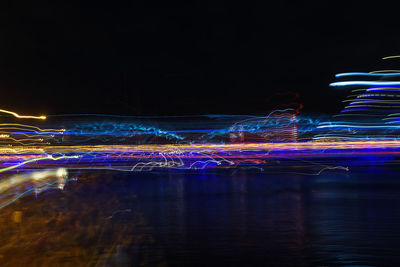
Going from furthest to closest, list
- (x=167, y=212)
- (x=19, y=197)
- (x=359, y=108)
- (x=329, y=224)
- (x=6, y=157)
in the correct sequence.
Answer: (x=6, y=157) → (x=359, y=108) → (x=19, y=197) → (x=167, y=212) → (x=329, y=224)

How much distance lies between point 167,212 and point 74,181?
6.42 meters

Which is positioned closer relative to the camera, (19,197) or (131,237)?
(131,237)

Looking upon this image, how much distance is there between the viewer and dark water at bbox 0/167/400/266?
4898 millimetres

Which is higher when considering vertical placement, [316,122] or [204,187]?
[316,122]

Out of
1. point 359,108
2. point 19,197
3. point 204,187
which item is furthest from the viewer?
point 359,108

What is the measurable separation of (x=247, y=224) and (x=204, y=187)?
4.84 m

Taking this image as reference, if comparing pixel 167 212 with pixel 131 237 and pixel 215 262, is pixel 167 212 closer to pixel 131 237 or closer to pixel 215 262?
pixel 131 237

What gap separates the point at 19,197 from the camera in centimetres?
989

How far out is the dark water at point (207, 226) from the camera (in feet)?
16.1

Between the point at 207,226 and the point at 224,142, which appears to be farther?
the point at 224,142

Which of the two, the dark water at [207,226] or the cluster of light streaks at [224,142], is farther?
the cluster of light streaks at [224,142]

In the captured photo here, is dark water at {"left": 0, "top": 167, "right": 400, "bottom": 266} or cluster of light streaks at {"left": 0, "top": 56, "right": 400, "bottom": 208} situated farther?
cluster of light streaks at {"left": 0, "top": 56, "right": 400, "bottom": 208}

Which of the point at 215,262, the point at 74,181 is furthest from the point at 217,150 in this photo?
the point at 215,262

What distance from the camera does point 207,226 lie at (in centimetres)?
656
